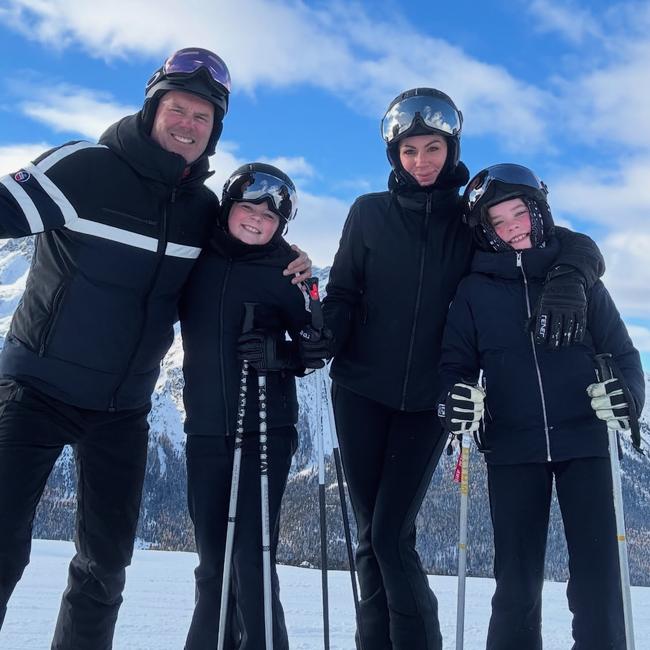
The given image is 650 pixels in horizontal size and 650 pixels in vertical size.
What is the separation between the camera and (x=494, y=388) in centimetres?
367

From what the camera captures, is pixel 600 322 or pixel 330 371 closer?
pixel 600 322

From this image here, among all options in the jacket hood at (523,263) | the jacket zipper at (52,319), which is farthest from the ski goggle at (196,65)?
the jacket hood at (523,263)

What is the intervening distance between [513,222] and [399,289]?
81cm

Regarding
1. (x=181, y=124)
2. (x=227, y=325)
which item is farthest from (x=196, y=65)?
(x=227, y=325)

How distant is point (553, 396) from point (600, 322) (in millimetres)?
540

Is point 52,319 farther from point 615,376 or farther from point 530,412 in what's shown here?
point 615,376

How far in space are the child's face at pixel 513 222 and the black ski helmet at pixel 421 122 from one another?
0.56 meters

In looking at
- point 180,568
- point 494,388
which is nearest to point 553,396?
point 494,388

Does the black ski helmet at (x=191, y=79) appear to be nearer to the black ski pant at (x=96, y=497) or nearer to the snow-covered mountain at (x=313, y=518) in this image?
the black ski pant at (x=96, y=497)

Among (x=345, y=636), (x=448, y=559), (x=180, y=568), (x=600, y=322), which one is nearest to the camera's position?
(x=600, y=322)

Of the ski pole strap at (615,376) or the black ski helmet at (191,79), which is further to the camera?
the black ski helmet at (191,79)

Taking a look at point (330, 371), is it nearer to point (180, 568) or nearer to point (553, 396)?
point (553, 396)

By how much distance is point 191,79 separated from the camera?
3.99 m

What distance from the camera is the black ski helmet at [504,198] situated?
3.95m
